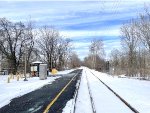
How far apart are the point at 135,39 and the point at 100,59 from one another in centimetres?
7123

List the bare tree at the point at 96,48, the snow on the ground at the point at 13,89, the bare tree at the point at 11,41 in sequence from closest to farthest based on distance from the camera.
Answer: the snow on the ground at the point at 13,89, the bare tree at the point at 11,41, the bare tree at the point at 96,48

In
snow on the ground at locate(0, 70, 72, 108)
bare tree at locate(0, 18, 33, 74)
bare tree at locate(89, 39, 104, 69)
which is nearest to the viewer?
snow on the ground at locate(0, 70, 72, 108)

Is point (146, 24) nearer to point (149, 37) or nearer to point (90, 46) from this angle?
point (149, 37)

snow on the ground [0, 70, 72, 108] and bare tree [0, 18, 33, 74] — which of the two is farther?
bare tree [0, 18, 33, 74]

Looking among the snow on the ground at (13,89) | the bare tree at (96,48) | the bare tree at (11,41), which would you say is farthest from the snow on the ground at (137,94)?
the bare tree at (96,48)

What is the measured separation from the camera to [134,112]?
16062mm

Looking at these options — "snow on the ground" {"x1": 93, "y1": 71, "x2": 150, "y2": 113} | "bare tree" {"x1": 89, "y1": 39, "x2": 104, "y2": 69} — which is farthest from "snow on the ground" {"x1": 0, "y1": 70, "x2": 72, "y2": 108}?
"bare tree" {"x1": 89, "y1": 39, "x2": 104, "y2": 69}

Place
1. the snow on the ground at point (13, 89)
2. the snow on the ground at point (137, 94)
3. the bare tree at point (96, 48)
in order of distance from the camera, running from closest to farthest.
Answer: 1. the snow on the ground at point (137, 94)
2. the snow on the ground at point (13, 89)
3. the bare tree at point (96, 48)

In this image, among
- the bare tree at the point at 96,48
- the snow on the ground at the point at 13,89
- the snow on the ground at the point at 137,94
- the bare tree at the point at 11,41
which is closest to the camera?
the snow on the ground at the point at 137,94

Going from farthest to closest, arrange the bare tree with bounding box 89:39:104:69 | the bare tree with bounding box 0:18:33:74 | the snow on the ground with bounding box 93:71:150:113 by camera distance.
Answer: the bare tree with bounding box 89:39:104:69, the bare tree with bounding box 0:18:33:74, the snow on the ground with bounding box 93:71:150:113

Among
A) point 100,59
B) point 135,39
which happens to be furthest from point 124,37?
point 100,59

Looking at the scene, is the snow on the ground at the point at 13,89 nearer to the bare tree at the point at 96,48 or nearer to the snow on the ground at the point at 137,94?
the snow on the ground at the point at 137,94

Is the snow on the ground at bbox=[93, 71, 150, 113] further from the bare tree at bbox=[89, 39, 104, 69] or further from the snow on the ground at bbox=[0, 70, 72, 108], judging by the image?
the bare tree at bbox=[89, 39, 104, 69]

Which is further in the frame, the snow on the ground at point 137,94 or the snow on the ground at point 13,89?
the snow on the ground at point 13,89
